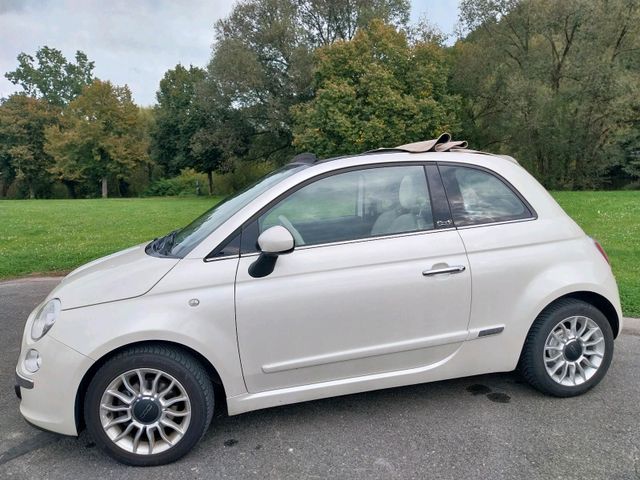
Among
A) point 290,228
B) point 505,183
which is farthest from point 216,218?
point 505,183

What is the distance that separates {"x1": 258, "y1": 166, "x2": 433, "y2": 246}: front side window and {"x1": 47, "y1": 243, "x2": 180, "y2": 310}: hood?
670 millimetres

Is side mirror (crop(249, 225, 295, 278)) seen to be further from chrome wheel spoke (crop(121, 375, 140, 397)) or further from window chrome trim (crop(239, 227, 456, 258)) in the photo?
chrome wheel spoke (crop(121, 375, 140, 397))

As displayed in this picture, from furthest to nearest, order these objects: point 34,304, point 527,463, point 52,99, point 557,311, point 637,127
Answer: point 52,99
point 637,127
point 34,304
point 557,311
point 527,463

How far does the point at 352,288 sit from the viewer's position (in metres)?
2.77

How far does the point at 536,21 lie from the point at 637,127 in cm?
823

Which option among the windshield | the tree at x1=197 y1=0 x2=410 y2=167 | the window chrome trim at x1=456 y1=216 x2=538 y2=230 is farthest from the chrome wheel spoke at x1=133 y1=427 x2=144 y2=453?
the tree at x1=197 y1=0 x2=410 y2=167

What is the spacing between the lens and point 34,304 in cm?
573

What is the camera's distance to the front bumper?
A: 2502 millimetres

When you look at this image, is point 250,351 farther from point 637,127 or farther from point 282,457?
point 637,127

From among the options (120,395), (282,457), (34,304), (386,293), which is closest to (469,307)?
(386,293)

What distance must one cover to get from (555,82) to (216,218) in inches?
1177

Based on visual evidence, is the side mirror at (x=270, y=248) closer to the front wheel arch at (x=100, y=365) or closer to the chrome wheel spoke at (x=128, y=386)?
the front wheel arch at (x=100, y=365)

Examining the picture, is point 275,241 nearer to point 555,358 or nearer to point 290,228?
point 290,228

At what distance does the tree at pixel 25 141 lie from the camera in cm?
4831
